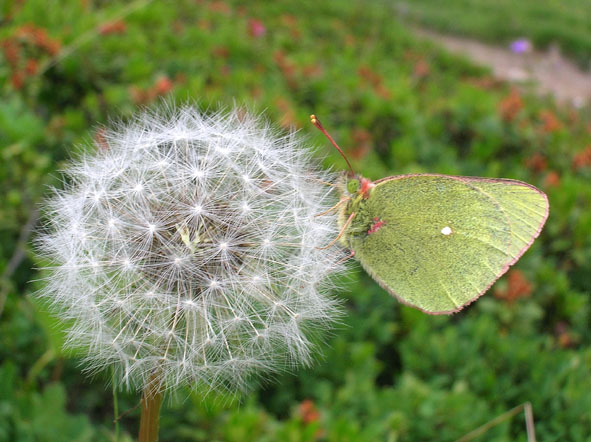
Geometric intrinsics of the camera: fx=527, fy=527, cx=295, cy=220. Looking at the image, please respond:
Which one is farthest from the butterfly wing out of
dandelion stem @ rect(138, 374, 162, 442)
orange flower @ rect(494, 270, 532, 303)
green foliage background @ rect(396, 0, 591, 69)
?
green foliage background @ rect(396, 0, 591, 69)

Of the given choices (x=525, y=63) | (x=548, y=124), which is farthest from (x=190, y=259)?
(x=525, y=63)

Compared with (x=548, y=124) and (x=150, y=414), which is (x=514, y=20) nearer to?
(x=548, y=124)

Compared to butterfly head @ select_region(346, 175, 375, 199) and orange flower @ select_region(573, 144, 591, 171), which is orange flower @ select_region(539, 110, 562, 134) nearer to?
orange flower @ select_region(573, 144, 591, 171)

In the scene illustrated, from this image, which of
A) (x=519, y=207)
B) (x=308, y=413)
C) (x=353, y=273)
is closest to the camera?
(x=519, y=207)

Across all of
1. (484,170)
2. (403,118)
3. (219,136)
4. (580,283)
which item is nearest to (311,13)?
(403,118)

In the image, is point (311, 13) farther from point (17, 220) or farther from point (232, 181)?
point (232, 181)

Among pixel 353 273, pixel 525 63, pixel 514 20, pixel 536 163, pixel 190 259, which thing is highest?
pixel 190 259

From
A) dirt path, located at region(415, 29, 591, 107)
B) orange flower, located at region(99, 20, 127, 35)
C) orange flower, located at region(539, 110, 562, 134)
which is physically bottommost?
dirt path, located at region(415, 29, 591, 107)
